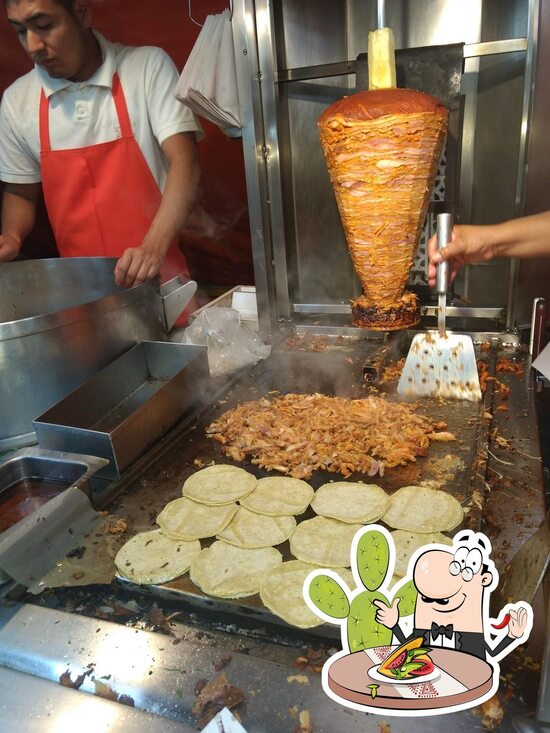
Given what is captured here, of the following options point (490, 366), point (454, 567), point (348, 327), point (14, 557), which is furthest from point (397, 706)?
point (348, 327)

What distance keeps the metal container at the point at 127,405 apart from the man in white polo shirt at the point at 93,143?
2.61 feet

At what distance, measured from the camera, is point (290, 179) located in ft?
9.98

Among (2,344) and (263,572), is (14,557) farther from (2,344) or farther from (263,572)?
(2,344)

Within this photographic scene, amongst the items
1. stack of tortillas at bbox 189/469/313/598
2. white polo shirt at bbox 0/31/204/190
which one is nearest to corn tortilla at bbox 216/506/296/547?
stack of tortillas at bbox 189/469/313/598

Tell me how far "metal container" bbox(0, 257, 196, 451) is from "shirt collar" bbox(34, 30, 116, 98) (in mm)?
1331

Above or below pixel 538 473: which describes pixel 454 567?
above

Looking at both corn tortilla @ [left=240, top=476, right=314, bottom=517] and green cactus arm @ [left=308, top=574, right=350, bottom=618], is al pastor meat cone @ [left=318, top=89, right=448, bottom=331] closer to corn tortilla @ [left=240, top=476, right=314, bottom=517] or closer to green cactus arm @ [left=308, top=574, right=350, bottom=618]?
corn tortilla @ [left=240, top=476, right=314, bottom=517]

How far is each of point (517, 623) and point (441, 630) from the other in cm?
11

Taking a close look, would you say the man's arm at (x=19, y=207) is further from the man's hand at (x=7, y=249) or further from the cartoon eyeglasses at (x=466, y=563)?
the cartoon eyeglasses at (x=466, y=563)

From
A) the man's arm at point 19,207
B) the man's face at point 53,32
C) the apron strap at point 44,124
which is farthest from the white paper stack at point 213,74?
the man's arm at point 19,207

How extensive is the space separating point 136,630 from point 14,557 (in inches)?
15.7

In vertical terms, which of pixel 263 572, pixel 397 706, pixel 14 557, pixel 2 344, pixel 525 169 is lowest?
pixel 263 572

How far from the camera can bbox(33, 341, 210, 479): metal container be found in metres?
1.88

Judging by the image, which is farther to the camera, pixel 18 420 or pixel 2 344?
pixel 18 420
